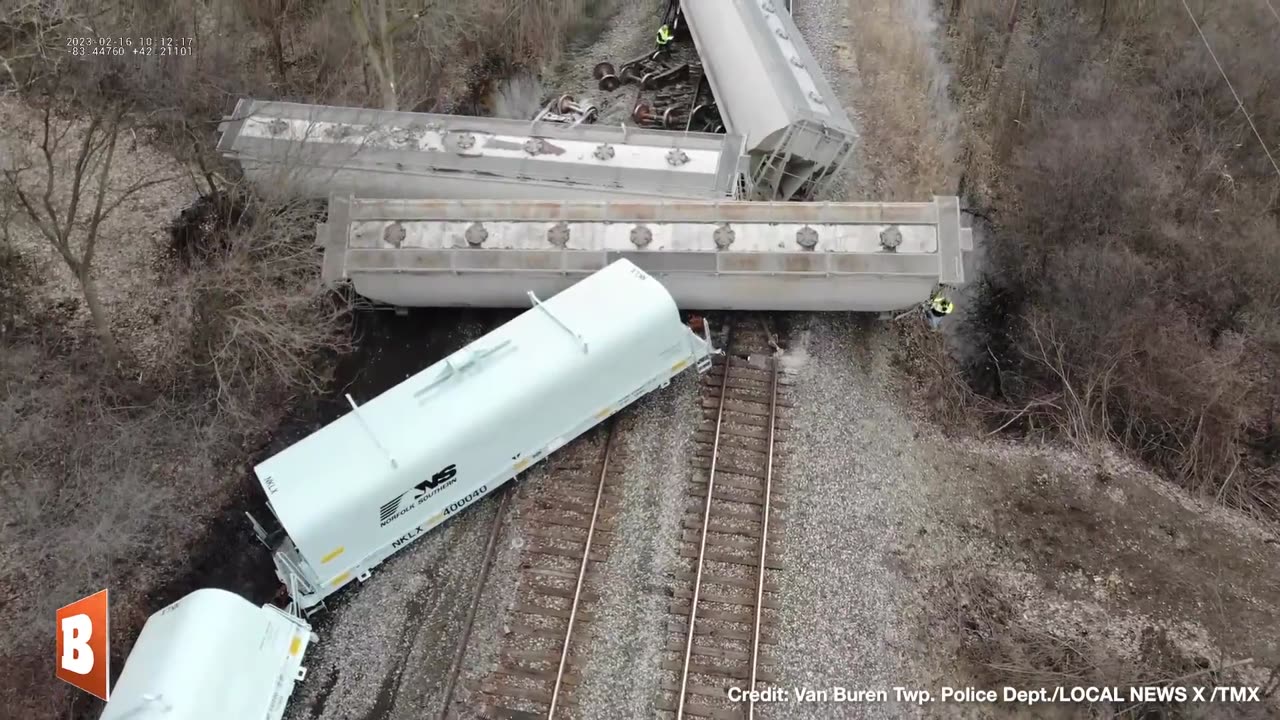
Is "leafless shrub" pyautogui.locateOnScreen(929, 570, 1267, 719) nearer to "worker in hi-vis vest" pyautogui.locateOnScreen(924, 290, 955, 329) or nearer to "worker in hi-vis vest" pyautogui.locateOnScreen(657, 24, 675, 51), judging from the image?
"worker in hi-vis vest" pyautogui.locateOnScreen(924, 290, 955, 329)

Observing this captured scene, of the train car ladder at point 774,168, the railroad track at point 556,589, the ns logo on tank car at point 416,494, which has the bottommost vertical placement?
the railroad track at point 556,589

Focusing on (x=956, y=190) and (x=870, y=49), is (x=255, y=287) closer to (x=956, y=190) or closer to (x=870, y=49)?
(x=956, y=190)

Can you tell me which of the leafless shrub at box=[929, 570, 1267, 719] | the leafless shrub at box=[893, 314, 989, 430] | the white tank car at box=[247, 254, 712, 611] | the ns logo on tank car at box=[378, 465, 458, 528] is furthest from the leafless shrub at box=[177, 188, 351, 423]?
the leafless shrub at box=[929, 570, 1267, 719]

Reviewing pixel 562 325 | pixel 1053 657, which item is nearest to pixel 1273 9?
pixel 1053 657

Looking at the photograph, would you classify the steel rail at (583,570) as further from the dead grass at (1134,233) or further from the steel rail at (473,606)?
the dead grass at (1134,233)

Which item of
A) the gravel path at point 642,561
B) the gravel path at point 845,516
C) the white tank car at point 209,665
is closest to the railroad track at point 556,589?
the gravel path at point 642,561
